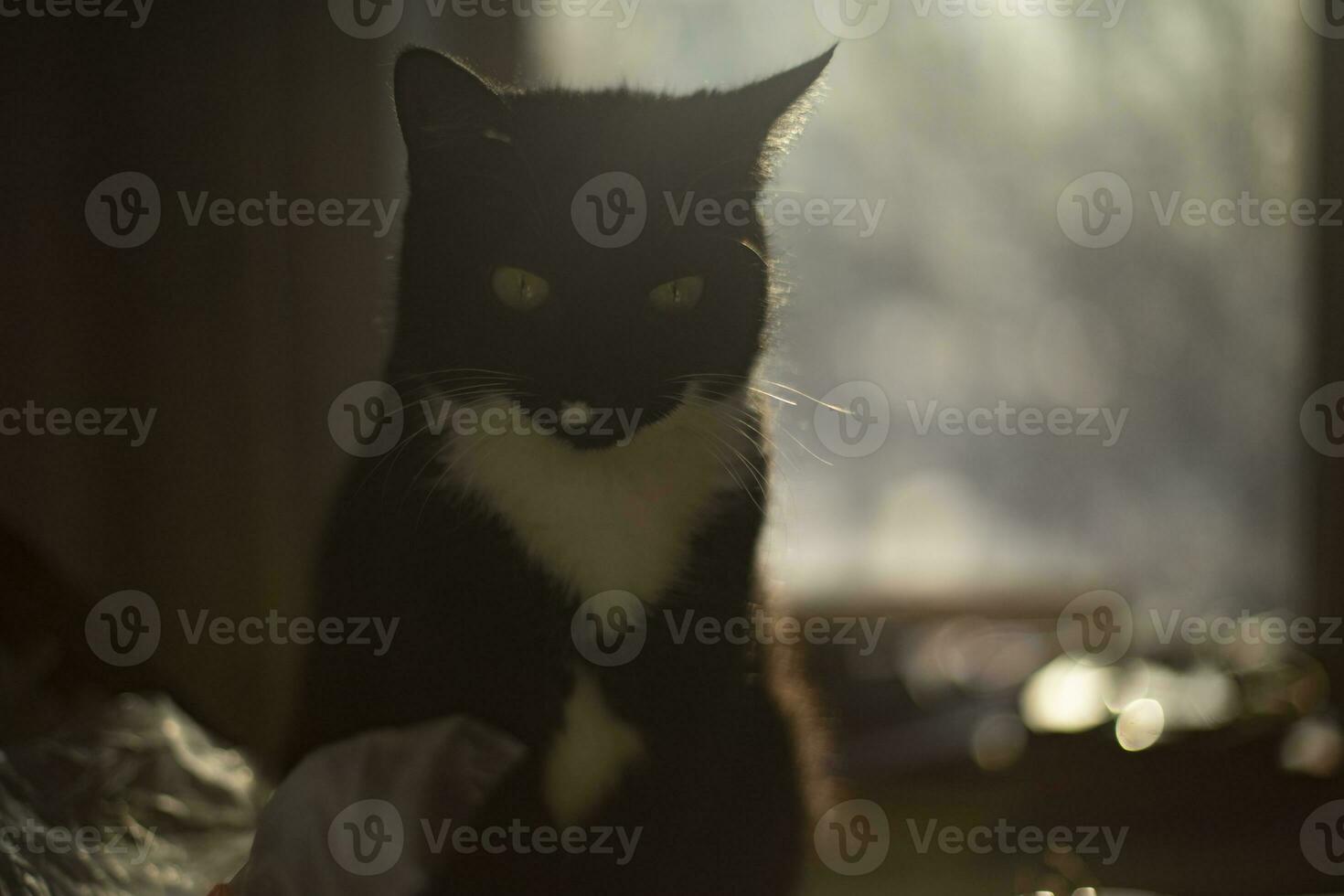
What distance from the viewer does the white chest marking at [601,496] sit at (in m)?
0.65

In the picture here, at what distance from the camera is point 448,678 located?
0.60 m

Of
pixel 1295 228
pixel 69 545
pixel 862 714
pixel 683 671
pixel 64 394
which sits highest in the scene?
pixel 1295 228

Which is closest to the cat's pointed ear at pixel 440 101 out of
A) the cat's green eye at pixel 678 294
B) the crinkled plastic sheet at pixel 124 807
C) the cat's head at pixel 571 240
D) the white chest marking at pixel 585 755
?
the cat's head at pixel 571 240

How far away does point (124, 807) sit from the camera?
87 cm

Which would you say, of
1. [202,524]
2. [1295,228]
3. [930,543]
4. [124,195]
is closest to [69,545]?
[202,524]

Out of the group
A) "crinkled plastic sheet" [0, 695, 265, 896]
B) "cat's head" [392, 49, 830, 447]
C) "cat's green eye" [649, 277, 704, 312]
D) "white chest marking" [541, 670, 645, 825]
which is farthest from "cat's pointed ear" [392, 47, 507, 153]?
"crinkled plastic sheet" [0, 695, 265, 896]

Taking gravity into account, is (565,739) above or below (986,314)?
below

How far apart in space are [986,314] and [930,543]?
0.44 meters

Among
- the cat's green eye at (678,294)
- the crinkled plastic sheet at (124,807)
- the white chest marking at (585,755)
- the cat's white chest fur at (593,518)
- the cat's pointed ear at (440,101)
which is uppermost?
the cat's pointed ear at (440,101)

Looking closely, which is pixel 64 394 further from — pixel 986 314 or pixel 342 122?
pixel 986 314

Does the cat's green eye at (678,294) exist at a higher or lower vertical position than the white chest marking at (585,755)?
higher

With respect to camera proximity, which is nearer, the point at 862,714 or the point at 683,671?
the point at 683,671

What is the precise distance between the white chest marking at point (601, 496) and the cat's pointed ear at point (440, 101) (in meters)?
0.21

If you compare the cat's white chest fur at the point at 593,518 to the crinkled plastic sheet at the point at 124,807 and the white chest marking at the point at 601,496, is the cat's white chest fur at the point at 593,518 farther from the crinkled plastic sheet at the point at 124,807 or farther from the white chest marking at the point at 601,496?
the crinkled plastic sheet at the point at 124,807
